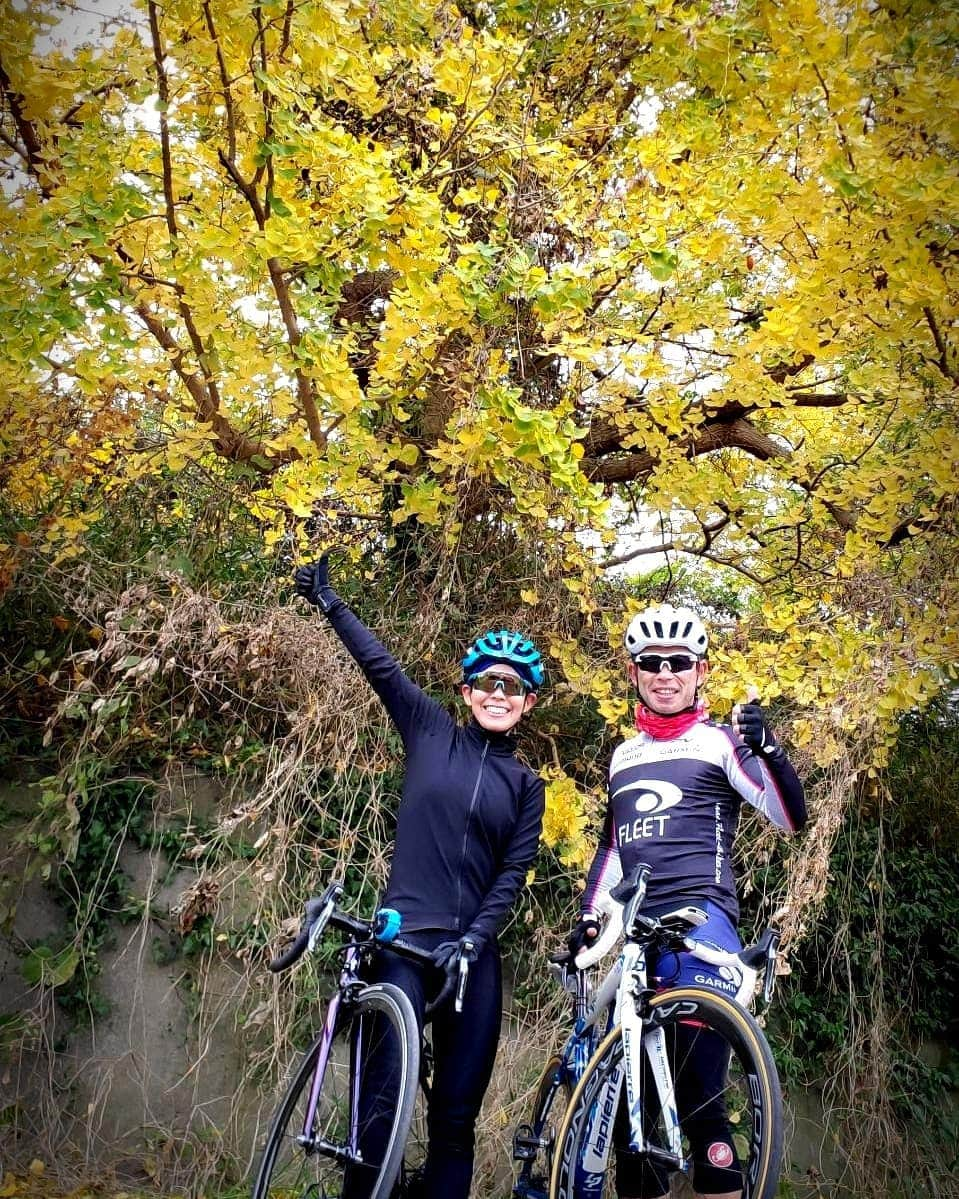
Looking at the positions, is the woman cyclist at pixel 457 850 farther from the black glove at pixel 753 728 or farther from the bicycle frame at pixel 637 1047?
the black glove at pixel 753 728

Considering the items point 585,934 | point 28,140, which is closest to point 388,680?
point 585,934

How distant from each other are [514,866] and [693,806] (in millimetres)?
581

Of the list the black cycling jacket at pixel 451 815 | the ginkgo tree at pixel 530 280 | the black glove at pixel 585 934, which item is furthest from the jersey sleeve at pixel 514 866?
the ginkgo tree at pixel 530 280

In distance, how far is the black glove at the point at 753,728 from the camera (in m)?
2.49

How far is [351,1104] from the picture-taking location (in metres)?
2.53

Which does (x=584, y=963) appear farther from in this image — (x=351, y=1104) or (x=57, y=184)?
(x=57, y=184)

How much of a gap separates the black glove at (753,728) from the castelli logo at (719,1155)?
1.00 m

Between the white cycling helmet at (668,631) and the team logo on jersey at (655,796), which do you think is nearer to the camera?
the team logo on jersey at (655,796)

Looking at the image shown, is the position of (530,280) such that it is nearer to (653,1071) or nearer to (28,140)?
(28,140)

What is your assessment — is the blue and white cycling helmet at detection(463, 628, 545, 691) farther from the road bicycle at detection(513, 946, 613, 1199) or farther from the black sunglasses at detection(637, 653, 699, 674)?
the road bicycle at detection(513, 946, 613, 1199)

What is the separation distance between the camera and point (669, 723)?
2926mm

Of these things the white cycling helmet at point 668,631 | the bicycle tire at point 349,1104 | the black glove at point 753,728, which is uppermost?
the white cycling helmet at point 668,631

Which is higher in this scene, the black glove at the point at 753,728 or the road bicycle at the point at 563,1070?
the black glove at the point at 753,728

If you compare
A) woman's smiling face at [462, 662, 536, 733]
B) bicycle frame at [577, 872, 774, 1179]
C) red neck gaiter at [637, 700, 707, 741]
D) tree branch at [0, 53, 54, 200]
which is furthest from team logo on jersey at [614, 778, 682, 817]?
tree branch at [0, 53, 54, 200]
